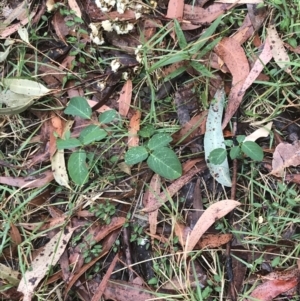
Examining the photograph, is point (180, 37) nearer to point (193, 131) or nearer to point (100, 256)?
point (193, 131)

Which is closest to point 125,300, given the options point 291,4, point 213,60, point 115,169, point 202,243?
point 202,243

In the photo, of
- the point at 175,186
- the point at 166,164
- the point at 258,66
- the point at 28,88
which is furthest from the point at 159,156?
the point at 28,88

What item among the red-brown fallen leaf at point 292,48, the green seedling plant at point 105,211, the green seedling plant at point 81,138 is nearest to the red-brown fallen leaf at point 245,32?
the red-brown fallen leaf at point 292,48

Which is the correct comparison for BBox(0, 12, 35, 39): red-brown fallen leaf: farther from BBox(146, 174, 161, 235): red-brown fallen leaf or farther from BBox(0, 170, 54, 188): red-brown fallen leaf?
BBox(146, 174, 161, 235): red-brown fallen leaf

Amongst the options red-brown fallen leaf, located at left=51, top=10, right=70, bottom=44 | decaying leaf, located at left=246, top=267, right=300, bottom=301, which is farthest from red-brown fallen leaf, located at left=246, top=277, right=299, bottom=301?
red-brown fallen leaf, located at left=51, top=10, right=70, bottom=44

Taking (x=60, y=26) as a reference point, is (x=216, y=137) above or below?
below
